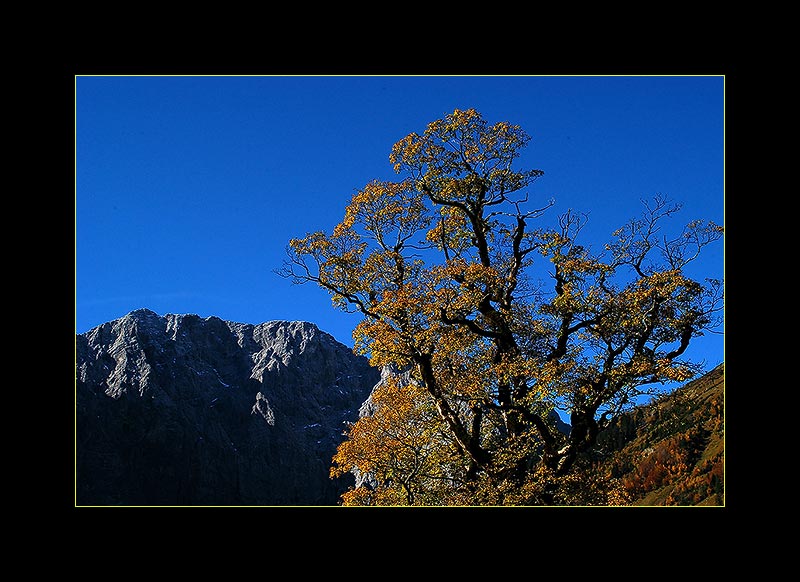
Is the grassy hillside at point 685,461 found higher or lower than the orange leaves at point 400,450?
lower

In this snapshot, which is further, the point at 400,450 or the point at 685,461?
the point at 685,461

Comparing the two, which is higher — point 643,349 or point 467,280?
point 467,280

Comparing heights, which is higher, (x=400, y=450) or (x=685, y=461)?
(x=400, y=450)

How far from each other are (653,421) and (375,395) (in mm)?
8837

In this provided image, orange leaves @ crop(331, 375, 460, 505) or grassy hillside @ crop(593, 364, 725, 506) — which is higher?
orange leaves @ crop(331, 375, 460, 505)

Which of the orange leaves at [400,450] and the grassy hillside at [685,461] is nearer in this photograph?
the orange leaves at [400,450]

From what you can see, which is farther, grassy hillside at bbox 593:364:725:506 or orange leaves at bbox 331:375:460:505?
grassy hillside at bbox 593:364:725:506

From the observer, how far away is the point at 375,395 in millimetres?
21344
